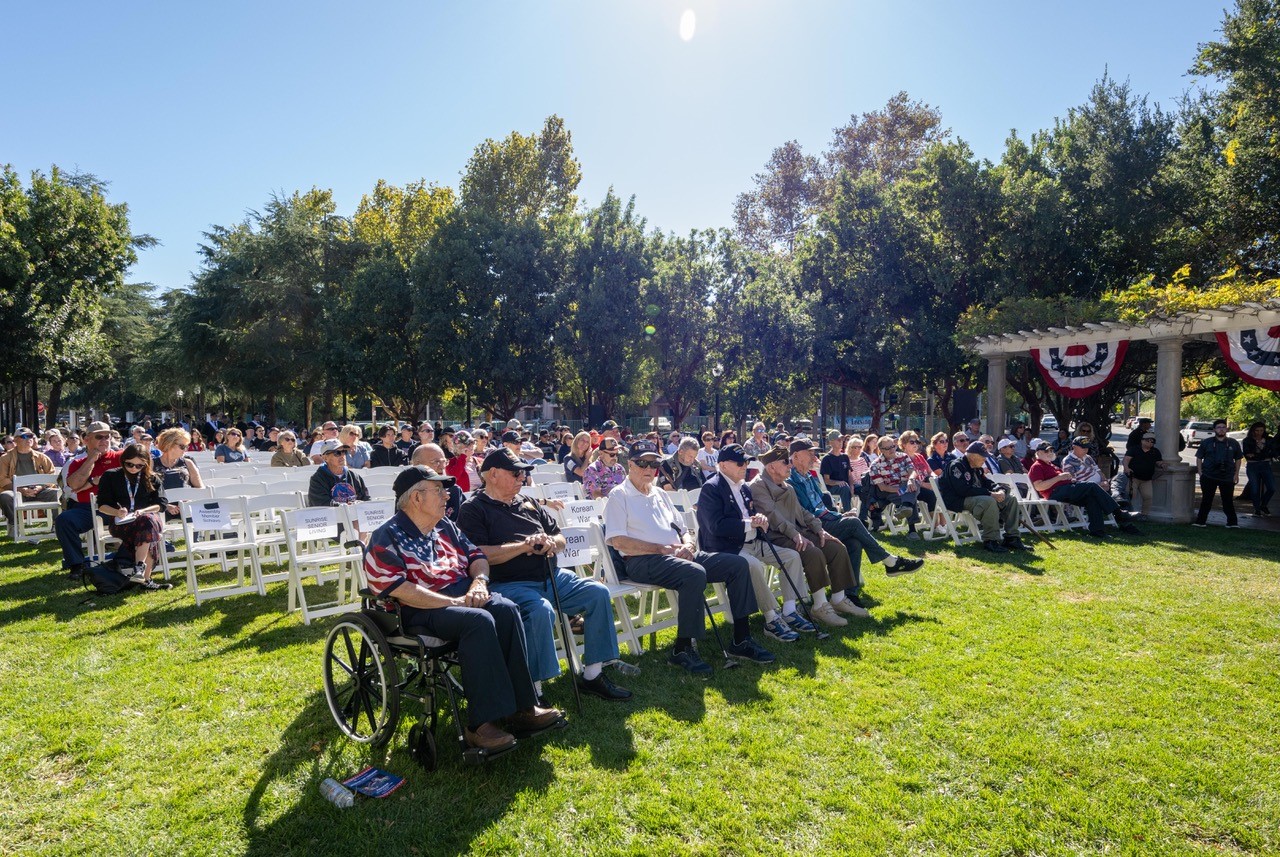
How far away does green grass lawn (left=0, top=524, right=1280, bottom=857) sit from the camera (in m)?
3.15

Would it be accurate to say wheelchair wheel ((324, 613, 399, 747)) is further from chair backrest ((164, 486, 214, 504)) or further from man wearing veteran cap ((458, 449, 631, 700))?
chair backrest ((164, 486, 214, 504))

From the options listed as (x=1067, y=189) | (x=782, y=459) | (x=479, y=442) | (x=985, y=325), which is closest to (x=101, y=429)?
(x=479, y=442)

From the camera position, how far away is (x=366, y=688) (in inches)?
157

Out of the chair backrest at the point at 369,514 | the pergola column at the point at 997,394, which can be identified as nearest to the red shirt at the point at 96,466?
the chair backrest at the point at 369,514

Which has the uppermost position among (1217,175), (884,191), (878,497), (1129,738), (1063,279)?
(884,191)

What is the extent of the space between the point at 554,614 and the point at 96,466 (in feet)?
19.2

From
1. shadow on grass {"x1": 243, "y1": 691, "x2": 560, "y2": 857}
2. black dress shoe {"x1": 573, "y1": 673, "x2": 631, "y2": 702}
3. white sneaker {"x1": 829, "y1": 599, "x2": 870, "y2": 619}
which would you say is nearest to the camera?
shadow on grass {"x1": 243, "y1": 691, "x2": 560, "y2": 857}

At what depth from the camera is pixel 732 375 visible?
25469mm

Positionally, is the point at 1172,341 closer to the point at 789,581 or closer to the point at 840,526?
the point at 840,526

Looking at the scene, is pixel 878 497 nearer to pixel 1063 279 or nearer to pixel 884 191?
pixel 1063 279

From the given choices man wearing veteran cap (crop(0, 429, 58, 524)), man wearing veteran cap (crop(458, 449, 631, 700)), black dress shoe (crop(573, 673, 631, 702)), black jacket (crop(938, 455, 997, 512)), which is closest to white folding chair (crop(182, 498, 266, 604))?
man wearing veteran cap (crop(458, 449, 631, 700))

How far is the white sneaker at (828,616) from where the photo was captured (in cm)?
613

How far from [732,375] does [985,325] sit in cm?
1091

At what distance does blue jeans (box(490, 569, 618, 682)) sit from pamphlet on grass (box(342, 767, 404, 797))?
0.90 metres
